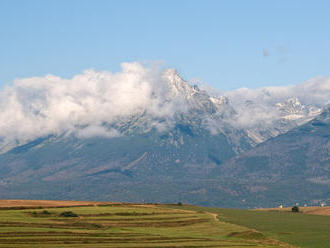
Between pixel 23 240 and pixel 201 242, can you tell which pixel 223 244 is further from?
pixel 23 240

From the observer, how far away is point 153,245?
161m

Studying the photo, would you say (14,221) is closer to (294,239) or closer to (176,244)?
(176,244)

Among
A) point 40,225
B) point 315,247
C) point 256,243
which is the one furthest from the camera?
point 40,225

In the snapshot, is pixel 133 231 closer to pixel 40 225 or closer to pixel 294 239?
pixel 40 225

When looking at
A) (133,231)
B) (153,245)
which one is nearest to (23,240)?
(153,245)

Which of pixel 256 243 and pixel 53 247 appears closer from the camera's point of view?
pixel 53 247

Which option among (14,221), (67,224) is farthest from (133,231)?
(14,221)

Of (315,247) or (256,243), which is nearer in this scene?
(315,247)

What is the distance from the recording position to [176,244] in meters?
164

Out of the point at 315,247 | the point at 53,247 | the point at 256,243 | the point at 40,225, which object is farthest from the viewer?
the point at 40,225

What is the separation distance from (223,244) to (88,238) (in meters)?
31.9

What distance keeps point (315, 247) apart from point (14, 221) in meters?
82.2

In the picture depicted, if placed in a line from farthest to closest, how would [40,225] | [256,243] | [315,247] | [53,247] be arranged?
[40,225]
[256,243]
[315,247]
[53,247]

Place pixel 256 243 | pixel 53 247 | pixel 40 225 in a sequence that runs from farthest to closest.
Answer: pixel 40 225, pixel 256 243, pixel 53 247
